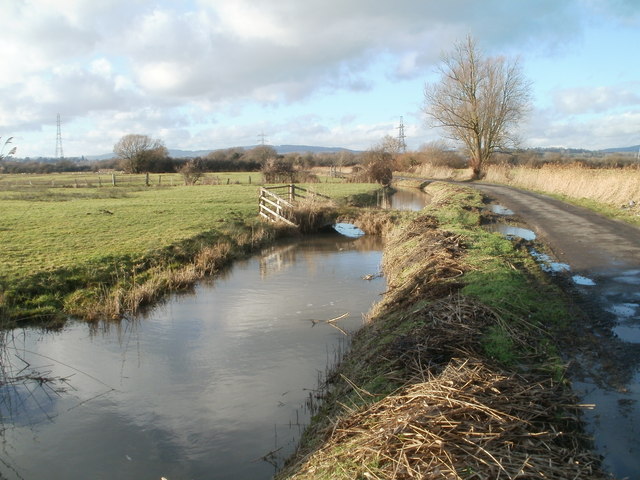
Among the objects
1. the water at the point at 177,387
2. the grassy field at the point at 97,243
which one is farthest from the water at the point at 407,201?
the water at the point at 177,387

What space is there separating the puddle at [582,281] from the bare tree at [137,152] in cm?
5812

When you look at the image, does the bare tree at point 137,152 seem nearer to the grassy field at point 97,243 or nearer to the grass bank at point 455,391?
the grassy field at point 97,243

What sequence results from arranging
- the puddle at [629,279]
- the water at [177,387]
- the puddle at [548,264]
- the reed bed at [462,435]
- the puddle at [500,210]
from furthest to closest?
the puddle at [500,210]
the puddle at [548,264]
the puddle at [629,279]
the water at [177,387]
the reed bed at [462,435]

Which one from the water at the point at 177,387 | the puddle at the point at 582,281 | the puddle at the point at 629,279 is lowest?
the water at the point at 177,387

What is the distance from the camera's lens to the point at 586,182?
2761 centimetres

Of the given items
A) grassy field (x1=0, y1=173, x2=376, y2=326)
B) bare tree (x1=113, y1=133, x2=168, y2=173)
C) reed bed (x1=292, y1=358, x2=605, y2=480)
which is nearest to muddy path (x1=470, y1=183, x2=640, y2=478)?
reed bed (x1=292, y1=358, x2=605, y2=480)

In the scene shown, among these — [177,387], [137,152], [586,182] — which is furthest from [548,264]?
[137,152]

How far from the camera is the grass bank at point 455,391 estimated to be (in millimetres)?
3793

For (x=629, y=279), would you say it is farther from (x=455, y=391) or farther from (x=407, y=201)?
(x=407, y=201)

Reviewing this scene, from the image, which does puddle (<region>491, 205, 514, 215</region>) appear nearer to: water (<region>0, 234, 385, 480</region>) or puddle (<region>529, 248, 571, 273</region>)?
puddle (<region>529, 248, 571, 273</region>)

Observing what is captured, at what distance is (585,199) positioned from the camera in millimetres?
26172

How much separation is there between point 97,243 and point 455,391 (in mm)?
14147

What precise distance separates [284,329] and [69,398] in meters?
4.13

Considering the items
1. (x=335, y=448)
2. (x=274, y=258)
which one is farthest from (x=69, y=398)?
(x=274, y=258)
